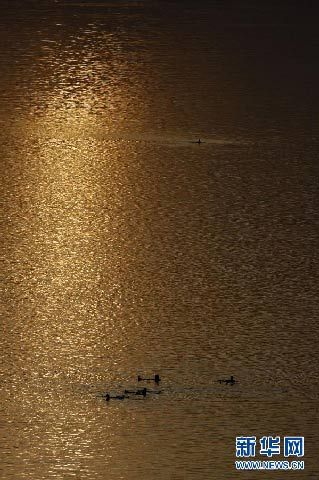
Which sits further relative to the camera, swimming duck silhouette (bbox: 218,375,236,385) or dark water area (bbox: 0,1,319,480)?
swimming duck silhouette (bbox: 218,375,236,385)

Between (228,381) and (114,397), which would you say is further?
(228,381)

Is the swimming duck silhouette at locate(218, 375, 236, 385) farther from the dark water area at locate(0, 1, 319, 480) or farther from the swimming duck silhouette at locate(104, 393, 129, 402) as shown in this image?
the swimming duck silhouette at locate(104, 393, 129, 402)

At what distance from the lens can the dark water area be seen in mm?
10312

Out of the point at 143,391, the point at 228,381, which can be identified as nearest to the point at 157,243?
the point at 228,381

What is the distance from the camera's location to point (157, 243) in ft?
45.0

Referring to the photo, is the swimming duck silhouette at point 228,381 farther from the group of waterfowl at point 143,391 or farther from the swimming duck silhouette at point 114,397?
the swimming duck silhouette at point 114,397

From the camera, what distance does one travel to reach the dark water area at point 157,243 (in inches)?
406

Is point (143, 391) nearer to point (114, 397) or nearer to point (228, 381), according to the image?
point (114, 397)

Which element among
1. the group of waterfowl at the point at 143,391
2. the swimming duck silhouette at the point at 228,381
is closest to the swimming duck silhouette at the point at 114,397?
the group of waterfowl at the point at 143,391

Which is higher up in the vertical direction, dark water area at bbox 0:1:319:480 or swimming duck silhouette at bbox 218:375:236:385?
dark water area at bbox 0:1:319:480

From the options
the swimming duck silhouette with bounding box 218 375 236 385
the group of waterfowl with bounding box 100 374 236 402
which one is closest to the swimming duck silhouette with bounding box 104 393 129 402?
the group of waterfowl with bounding box 100 374 236 402

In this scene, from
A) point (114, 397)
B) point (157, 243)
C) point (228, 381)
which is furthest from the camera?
point (157, 243)

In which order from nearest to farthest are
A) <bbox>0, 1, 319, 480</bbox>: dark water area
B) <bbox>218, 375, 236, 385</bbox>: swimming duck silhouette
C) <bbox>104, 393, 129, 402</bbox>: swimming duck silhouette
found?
1. <bbox>0, 1, 319, 480</bbox>: dark water area
2. <bbox>104, 393, 129, 402</bbox>: swimming duck silhouette
3. <bbox>218, 375, 236, 385</bbox>: swimming duck silhouette

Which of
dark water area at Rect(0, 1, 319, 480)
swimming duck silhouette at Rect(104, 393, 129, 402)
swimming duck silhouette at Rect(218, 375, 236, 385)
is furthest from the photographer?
swimming duck silhouette at Rect(218, 375, 236, 385)
